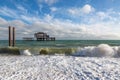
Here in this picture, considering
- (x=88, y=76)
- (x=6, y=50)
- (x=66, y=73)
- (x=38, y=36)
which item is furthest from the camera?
(x=38, y=36)

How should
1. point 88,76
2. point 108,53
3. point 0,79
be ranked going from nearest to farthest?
point 0,79, point 88,76, point 108,53

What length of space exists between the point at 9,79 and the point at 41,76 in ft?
3.55

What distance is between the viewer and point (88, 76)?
221 inches

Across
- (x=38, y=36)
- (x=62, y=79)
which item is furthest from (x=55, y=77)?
(x=38, y=36)

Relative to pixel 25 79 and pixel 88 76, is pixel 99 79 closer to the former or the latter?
pixel 88 76

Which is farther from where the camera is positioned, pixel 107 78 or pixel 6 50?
pixel 6 50

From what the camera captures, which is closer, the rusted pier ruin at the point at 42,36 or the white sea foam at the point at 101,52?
the white sea foam at the point at 101,52

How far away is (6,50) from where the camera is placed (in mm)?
16828

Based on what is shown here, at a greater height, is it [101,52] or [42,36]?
[42,36]

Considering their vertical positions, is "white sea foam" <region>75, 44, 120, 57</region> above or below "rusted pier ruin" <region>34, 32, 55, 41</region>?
below

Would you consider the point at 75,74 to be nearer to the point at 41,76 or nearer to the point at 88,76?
the point at 88,76

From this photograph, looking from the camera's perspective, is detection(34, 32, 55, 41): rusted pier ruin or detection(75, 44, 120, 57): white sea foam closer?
detection(75, 44, 120, 57): white sea foam

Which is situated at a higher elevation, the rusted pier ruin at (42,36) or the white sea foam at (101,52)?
the rusted pier ruin at (42,36)

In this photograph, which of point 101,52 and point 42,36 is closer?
point 101,52
